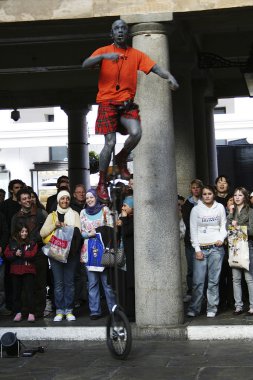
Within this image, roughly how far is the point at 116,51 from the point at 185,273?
6758mm

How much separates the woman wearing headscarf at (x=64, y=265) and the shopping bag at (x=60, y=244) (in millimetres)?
64

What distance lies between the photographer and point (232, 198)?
13.2m

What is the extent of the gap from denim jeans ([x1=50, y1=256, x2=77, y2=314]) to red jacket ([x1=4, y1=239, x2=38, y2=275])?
1.07ft

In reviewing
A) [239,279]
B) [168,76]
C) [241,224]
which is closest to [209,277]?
[239,279]

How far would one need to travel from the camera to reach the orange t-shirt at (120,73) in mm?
9531

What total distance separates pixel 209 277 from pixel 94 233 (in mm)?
1877

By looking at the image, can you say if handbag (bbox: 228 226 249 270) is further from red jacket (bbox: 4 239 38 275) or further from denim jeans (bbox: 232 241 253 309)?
red jacket (bbox: 4 239 38 275)

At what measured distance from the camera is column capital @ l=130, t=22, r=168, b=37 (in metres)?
12.5

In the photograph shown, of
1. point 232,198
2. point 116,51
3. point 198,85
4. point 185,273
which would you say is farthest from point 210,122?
point 116,51

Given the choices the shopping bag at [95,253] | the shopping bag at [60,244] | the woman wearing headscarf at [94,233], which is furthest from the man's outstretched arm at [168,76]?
the shopping bag at [60,244]

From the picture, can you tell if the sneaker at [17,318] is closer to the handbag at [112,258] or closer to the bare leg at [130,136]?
the handbag at [112,258]

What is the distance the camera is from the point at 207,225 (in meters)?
13.2

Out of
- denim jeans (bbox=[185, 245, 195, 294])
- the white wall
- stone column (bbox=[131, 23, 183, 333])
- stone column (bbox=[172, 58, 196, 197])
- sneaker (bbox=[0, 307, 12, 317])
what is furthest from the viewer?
the white wall

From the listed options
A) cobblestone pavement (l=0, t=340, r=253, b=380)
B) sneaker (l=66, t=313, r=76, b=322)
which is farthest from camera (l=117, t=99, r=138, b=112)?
sneaker (l=66, t=313, r=76, b=322)
